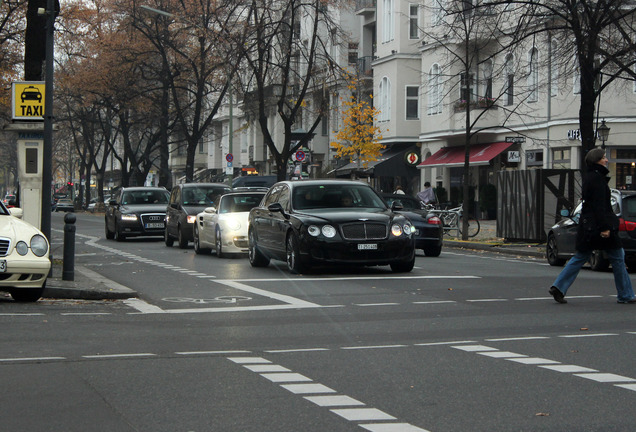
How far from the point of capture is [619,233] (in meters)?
19.9

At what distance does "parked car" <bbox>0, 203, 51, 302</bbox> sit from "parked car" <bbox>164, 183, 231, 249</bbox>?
48.8 feet

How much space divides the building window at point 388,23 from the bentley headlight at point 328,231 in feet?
127

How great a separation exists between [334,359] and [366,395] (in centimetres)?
170

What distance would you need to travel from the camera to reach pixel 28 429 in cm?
630

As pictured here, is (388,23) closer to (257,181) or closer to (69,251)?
(257,181)

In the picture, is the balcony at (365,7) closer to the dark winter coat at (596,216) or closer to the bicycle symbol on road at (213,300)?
the bicycle symbol on road at (213,300)

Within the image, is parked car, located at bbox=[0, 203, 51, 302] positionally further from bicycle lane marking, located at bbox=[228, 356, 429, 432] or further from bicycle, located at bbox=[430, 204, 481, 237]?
bicycle, located at bbox=[430, 204, 481, 237]

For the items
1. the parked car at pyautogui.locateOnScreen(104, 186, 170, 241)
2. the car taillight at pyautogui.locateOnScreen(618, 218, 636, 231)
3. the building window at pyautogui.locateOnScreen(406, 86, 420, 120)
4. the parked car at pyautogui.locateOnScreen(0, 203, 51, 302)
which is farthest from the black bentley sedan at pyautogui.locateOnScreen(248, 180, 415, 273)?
the building window at pyautogui.locateOnScreen(406, 86, 420, 120)

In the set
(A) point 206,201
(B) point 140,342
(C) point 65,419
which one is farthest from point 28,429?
(A) point 206,201

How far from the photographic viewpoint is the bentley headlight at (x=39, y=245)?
45.1 feet

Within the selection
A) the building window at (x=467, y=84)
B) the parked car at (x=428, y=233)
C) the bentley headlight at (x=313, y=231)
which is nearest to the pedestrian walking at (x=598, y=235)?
the bentley headlight at (x=313, y=231)

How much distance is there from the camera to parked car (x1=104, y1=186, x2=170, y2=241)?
34.3 meters

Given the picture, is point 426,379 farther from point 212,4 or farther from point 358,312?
point 212,4

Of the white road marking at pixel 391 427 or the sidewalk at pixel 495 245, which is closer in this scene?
the white road marking at pixel 391 427
